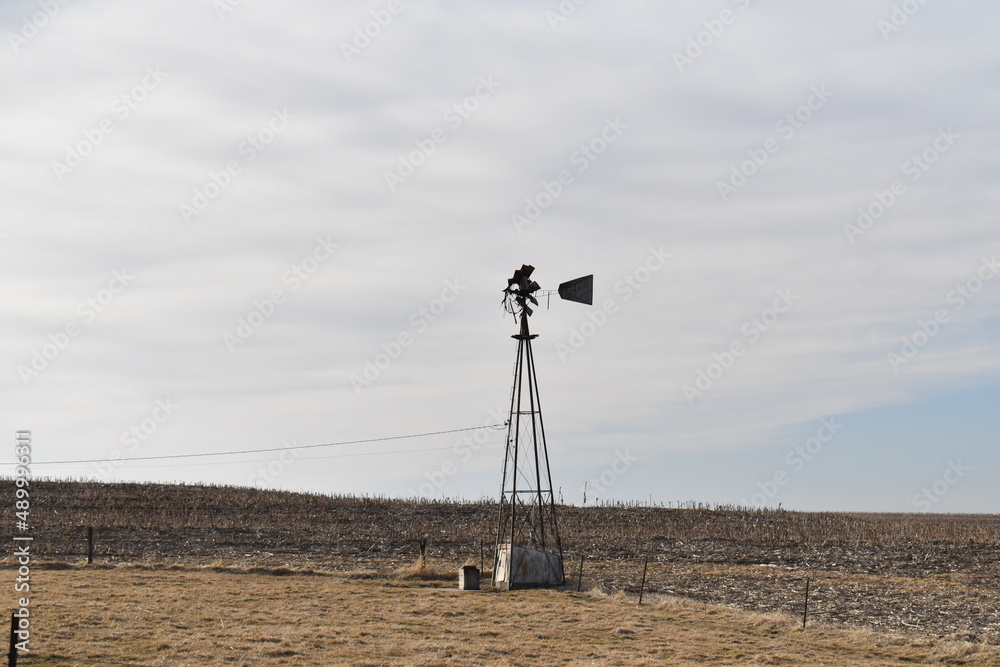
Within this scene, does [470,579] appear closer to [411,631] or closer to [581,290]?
[411,631]

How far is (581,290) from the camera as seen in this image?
36.0 meters

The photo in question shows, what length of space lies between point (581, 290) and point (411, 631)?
1418 centimetres

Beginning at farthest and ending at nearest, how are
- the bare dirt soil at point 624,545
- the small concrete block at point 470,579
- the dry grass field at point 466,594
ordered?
the small concrete block at point 470,579 < the bare dirt soil at point 624,545 < the dry grass field at point 466,594

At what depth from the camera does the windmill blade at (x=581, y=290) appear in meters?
36.0

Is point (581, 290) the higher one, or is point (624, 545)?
point (581, 290)

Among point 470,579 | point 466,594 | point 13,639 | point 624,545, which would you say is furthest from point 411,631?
point 624,545

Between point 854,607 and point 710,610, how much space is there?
528 cm

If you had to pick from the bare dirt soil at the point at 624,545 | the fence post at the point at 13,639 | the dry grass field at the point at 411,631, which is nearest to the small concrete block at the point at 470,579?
the dry grass field at the point at 411,631

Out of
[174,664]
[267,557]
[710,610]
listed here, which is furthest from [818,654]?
[267,557]

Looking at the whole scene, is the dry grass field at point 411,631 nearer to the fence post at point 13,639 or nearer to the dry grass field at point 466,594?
the dry grass field at point 466,594

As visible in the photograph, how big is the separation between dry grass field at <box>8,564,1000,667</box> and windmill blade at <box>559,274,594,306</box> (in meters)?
10.3

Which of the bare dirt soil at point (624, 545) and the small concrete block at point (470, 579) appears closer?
the bare dirt soil at point (624, 545)

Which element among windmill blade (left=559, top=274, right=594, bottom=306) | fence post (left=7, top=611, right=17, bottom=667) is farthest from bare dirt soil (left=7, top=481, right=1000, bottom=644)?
fence post (left=7, top=611, right=17, bottom=667)

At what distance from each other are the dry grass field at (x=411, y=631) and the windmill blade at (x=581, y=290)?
10.3m
